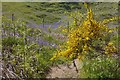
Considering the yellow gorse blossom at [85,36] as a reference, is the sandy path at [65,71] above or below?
below

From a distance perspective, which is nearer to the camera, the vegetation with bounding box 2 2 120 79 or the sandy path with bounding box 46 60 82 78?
the vegetation with bounding box 2 2 120 79

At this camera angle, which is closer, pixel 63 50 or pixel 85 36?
pixel 85 36

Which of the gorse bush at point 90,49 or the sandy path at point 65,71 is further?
the sandy path at point 65,71

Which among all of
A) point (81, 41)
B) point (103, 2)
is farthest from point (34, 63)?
point (103, 2)

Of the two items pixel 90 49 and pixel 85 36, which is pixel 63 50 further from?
pixel 85 36

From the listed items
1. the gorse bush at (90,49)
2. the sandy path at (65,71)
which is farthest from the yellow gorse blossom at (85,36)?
the sandy path at (65,71)

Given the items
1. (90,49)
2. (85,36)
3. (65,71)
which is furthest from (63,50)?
(85,36)

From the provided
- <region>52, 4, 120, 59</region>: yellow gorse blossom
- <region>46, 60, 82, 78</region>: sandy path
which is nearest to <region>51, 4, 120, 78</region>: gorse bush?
<region>52, 4, 120, 59</region>: yellow gorse blossom

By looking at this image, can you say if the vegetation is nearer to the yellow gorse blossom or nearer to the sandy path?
the yellow gorse blossom

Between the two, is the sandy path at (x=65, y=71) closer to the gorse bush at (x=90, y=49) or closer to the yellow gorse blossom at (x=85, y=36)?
the gorse bush at (x=90, y=49)

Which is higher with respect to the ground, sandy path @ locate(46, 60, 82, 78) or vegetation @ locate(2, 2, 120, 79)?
vegetation @ locate(2, 2, 120, 79)

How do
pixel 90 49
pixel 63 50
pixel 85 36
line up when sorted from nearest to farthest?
Result: pixel 85 36
pixel 90 49
pixel 63 50

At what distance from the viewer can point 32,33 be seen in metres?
10.7

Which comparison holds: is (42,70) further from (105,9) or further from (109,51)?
(105,9)
